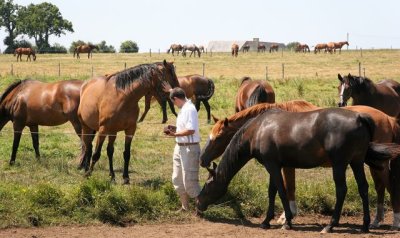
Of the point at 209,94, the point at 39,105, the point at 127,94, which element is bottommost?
the point at 209,94

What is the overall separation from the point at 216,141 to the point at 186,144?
0.43 metres

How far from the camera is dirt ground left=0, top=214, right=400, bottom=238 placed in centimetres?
781

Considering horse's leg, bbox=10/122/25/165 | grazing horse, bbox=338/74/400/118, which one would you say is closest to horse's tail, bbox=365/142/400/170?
grazing horse, bbox=338/74/400/118

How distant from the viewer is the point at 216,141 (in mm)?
8719

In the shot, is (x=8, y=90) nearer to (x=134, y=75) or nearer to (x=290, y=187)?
(x=134, y=75)

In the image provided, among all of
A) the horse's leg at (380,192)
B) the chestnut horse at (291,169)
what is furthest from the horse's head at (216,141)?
the horse's leg at (380,192)

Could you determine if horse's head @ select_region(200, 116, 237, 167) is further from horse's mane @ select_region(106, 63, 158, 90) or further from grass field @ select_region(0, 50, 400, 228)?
horse's mane @ select_region(106, 63, 158, 90)

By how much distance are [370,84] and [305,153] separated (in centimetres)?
648

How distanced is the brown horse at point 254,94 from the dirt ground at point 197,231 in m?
5.87

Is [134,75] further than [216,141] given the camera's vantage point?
Yes

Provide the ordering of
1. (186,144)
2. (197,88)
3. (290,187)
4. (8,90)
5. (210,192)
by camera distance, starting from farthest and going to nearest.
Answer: (197,88) → (8,90) → (290,187) → (186,144) → (210,192)

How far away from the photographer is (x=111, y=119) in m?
10.8

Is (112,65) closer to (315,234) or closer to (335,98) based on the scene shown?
(335,98)

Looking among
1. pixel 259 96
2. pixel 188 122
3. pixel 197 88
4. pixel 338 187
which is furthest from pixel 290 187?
pixel 197 88
